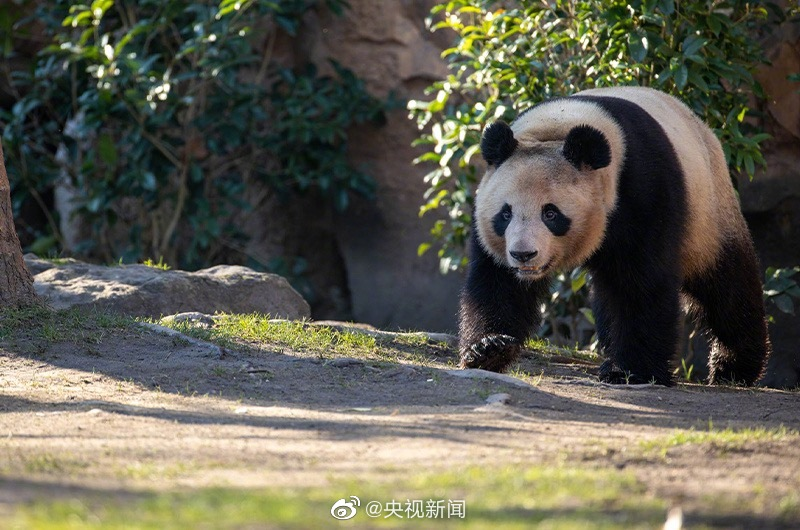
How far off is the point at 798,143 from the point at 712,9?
6.99 feet

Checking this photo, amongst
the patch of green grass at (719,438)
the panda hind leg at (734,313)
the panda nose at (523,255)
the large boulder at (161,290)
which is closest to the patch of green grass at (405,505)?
the patch of green grass at (719,438)

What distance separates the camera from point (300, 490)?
10.2 feet

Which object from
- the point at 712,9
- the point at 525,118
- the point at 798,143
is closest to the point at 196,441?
the point at 525,118

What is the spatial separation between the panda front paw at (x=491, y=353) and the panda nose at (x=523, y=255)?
1.69 feet

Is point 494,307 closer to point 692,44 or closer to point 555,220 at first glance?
point 555,220

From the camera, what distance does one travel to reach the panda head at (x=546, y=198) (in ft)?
18.5

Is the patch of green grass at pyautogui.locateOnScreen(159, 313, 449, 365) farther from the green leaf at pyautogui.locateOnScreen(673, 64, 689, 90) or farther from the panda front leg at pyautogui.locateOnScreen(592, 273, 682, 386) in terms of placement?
the green leaf at pyautogui.locateOnScreen(673, 64, 689, 90)

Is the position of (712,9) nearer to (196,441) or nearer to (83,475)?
(196,441)

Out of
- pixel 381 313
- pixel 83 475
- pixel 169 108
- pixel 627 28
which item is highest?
pixel 627 28

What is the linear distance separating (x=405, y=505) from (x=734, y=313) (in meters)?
4.71

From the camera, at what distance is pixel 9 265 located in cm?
595

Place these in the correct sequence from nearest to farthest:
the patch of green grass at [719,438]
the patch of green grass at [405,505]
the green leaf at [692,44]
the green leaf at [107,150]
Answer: the patch of green grass at [405,505] → the patch of green grass at [719,438] → the green leaf at [692,44] → the green leaf at [107,150]

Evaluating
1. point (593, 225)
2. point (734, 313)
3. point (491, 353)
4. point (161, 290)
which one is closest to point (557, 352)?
point (734, 313)

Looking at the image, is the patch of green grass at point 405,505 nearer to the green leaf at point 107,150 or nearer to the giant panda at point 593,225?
the giant panda at point 593,225
